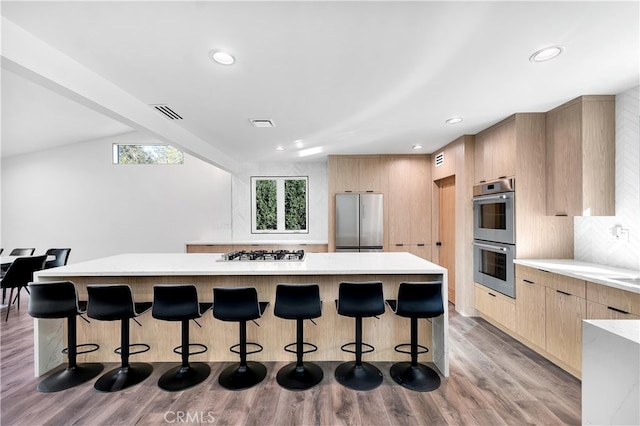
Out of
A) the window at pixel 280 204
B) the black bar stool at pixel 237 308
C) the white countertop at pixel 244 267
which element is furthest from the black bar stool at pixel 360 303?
the window at pixel 280 204

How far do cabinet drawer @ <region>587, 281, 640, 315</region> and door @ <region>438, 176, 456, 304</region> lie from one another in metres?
2.17

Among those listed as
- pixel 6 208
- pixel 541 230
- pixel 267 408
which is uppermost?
pixel 6 208

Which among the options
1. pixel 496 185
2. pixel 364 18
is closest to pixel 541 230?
pixel 496 185

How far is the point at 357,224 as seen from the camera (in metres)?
4.76

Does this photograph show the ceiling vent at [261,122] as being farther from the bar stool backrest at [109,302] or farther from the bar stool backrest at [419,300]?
the bar stool backrest at [419,300]

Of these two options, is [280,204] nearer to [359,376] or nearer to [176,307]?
[176,307]

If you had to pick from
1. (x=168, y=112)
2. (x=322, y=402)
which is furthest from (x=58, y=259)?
(x=322, y=402)

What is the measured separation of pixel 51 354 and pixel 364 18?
12.3 feet

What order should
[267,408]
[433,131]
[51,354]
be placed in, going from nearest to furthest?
1. [267,408]
2. [51,354]
3. [433,131]

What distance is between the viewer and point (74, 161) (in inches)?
218

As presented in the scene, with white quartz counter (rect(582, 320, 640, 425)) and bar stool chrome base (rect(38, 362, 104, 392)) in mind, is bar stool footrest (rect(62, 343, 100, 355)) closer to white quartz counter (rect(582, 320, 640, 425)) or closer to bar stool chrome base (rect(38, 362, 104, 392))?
bar stool chrome base (rect(38, 362, 104, 392))

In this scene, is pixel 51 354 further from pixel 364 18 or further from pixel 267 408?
pixel 364 18

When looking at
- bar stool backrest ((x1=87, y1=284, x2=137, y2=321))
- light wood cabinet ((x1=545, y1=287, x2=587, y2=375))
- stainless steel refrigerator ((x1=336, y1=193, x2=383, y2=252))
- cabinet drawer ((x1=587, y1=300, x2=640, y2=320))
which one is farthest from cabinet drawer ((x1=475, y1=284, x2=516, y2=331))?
bar stool backrest ((x1=87, y1=284, x2=137, y2=321))

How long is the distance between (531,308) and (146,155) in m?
6.75
